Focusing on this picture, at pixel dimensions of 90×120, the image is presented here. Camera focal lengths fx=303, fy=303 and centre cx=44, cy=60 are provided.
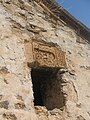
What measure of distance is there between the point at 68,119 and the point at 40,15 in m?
1.80

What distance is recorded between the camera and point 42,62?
15.8 ft

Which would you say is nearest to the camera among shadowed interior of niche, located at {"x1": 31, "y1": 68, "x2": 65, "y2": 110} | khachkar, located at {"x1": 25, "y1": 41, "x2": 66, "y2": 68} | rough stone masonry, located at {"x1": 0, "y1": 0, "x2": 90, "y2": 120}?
rough stone masonry, located at {"x1": 0, "y1": 0, "x2": 90, "y2": 120}

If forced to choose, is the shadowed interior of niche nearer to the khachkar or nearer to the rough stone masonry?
the rough stone masonry

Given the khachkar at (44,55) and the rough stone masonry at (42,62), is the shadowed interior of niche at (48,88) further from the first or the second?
the khachkar at (44,55)

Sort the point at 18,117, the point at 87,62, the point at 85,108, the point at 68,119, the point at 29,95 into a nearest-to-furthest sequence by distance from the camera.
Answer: the point at 18,117 → the point at 29,95 → the point at 68,119 → the point at 85,108 → the point at 87,62

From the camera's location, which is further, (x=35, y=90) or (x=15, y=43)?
(x=35, y=90)

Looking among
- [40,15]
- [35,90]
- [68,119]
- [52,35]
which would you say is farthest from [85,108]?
[40,15]

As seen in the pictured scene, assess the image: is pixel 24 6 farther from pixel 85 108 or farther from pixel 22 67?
pixel 85 108

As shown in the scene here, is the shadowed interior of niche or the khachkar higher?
the khachkar

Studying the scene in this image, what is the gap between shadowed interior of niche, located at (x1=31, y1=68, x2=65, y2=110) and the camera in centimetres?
495

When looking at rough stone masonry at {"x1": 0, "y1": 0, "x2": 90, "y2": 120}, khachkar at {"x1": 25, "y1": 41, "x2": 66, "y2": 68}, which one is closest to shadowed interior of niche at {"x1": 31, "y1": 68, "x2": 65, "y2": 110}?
rough stone masonry at {"x1": 0, "y1": 0, "x2": 90, "y2": 120}

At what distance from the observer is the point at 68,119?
15.5 ft

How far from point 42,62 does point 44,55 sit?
158mm

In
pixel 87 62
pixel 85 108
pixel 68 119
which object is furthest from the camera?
pixel 87 62
